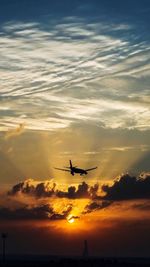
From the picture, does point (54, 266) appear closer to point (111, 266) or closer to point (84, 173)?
point (111, 266)

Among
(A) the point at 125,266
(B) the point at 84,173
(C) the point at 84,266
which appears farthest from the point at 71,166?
(A) the point at 125,266

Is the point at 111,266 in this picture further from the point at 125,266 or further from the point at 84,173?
the point at 84,173

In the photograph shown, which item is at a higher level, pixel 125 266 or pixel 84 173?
pixel 84 173

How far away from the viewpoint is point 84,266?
178500 mm

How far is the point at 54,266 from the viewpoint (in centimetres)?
18288

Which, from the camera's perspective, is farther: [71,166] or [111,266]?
[111,266]

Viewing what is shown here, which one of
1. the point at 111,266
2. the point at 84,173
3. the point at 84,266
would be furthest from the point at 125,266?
the point at 84,173

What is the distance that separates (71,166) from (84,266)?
35.1 metres

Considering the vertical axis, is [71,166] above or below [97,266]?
above

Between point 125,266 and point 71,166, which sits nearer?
point 71,166

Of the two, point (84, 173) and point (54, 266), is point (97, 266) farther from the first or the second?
point (84, 173)

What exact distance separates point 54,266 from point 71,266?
6565mm

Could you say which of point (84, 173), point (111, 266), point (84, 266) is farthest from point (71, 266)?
point (84, 173)

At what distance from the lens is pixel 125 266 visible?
198 meters
